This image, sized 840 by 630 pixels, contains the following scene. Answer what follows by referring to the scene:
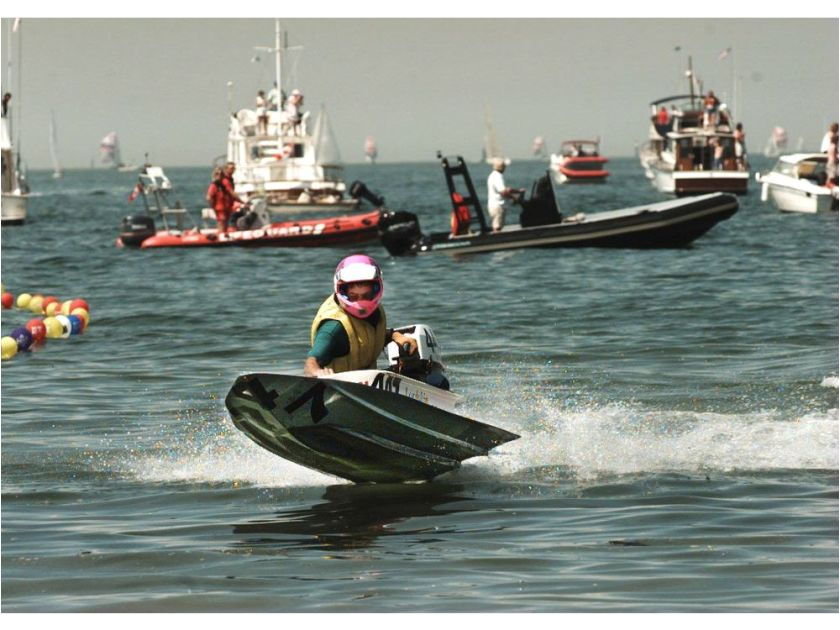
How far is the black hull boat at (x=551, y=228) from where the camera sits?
25547 millimetres

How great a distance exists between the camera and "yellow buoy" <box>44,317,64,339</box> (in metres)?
17.5

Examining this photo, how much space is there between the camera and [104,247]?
3384 cm

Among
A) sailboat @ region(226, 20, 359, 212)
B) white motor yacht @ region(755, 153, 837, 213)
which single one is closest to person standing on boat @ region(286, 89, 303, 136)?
sailboat @ region(226, 20, 359, 212)

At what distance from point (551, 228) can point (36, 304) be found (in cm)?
916

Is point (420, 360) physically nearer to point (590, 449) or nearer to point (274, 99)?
point (590, 449)

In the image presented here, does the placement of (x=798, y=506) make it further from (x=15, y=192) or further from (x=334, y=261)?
(x=15, y=192)

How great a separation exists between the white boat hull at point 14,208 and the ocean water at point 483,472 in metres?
23.3

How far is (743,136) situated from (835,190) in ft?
56.4

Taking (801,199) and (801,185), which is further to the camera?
(801,199)

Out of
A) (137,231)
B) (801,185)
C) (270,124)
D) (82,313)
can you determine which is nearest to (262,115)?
(270,124)

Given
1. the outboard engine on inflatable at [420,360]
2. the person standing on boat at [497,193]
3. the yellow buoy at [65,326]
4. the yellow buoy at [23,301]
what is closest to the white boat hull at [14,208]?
the person standing on boat at [497,193]

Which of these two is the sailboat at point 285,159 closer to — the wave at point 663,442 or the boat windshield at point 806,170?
the boat windshield at point 806,170

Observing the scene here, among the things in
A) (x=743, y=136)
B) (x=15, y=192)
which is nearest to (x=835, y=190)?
(x=743, y=136)

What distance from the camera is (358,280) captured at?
8898mm
